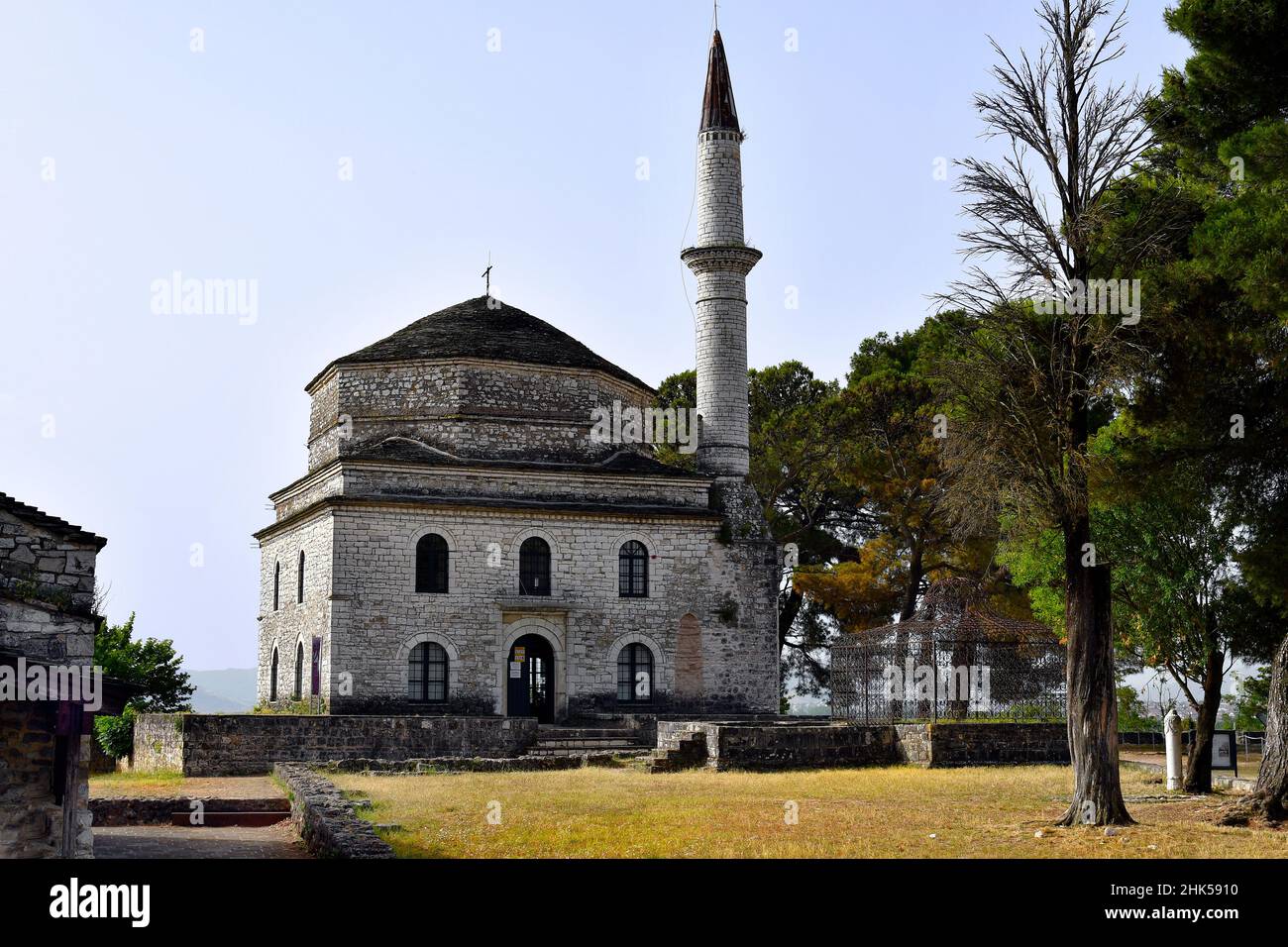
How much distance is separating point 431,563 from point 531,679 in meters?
3.65

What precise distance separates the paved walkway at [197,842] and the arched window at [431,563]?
1266 cm

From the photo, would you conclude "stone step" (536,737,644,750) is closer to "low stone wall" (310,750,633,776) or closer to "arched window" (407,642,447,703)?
"low stone wall" (310,750,633,776)

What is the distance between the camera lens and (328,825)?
12258 millimetres

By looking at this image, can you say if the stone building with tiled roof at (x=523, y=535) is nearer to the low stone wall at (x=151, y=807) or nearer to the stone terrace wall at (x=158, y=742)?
the stone terrace wall at (x=158, y=742)

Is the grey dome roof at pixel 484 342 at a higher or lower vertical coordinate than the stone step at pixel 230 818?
higher

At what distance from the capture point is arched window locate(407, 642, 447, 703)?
94.8 feet

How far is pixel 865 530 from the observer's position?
138 feet

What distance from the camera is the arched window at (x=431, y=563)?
2939 cm

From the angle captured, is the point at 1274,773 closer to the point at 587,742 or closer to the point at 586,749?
the point at 586,749

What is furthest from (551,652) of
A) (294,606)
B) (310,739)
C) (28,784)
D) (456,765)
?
(28,784)

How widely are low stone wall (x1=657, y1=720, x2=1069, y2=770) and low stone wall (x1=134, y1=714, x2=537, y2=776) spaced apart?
140 inches

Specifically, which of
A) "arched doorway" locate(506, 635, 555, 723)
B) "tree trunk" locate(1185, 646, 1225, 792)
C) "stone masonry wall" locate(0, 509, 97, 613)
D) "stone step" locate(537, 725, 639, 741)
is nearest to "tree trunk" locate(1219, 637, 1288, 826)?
"tree trunk" locate(1185, 646, 1225, 792)

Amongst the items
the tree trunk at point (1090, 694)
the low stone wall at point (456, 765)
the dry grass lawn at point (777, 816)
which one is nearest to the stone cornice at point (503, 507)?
the low stone wall at point (456, 765)
